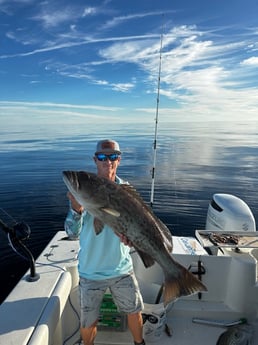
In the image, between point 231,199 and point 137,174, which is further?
point 137,174

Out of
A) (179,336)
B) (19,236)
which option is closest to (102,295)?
(19,236)

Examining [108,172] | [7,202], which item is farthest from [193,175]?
[108,172]

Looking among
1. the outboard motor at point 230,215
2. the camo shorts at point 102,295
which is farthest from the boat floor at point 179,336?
the outboard motor at point 230,215

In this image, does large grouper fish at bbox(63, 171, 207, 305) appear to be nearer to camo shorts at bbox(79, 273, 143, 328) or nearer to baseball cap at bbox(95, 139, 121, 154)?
baseball cap at bbox(95, 139, 121, 154)

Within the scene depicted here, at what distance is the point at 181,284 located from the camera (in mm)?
2619

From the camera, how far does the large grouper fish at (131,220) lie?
2400mm

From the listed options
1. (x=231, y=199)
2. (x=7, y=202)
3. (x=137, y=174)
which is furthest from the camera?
(x=137, y=174)

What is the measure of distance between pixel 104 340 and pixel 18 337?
1581 mm

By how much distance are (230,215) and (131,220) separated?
645cm

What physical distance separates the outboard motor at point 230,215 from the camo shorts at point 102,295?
223 inches

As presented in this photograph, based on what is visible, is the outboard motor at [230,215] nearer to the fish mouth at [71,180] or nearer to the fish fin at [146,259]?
the fish fin at [146,259]

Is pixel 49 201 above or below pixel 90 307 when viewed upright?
below

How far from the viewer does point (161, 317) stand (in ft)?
12.5

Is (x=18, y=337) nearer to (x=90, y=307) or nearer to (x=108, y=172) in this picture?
(x=90, y=307)
